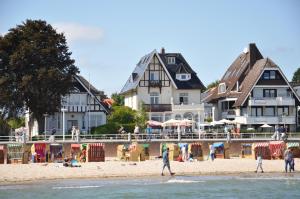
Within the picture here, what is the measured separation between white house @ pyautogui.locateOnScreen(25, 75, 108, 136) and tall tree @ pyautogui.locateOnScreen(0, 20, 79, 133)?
7.83 metres

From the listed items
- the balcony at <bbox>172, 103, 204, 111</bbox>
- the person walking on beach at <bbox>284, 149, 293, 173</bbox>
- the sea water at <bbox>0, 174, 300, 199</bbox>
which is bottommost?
the sea water at <bbox>0, 174, 300, 199</bbox>

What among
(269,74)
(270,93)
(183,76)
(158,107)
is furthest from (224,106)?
(269,74)

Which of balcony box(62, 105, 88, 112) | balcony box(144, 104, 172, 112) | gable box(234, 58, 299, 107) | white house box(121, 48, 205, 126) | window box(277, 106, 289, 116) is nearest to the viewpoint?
balcony box(62, 105, 88, 112)

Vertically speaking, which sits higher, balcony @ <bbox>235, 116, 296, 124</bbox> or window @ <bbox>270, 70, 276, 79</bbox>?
window @ <bbox>270, 70, 276, 79</bbox>

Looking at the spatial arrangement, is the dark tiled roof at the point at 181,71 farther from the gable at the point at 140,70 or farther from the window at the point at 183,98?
the gable at the point at 140,70

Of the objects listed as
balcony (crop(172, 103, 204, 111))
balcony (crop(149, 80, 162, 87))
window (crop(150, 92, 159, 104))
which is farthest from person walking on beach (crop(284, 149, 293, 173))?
window (crop(150, 92, 159, 104))

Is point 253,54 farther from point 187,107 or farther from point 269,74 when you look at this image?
point 187,107

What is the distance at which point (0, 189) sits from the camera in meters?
40.1

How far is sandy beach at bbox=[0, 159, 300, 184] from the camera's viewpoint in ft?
149

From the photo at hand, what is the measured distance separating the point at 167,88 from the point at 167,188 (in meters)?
42.4

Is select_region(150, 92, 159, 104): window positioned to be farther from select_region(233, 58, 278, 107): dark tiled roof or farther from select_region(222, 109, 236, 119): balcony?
select_region(233, 58, 278, 107): dark tiled roof

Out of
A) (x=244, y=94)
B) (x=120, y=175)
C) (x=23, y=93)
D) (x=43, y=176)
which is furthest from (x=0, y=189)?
(x=244, y=94)

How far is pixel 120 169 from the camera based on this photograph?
48406 mm

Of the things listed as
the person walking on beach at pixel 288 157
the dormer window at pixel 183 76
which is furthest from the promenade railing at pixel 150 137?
the dormer window at pixel 183 76
